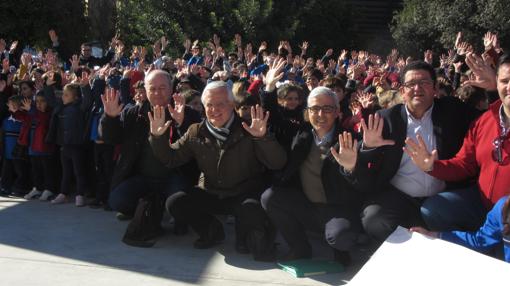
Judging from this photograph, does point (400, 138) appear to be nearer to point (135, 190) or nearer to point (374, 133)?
point (374, 133)

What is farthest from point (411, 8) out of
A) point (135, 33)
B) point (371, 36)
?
point (135, 33)

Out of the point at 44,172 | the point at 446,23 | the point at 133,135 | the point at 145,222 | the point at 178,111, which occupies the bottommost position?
the point at 145,222

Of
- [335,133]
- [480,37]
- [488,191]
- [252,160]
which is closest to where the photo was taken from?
[488,191]

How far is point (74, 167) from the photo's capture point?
21.9 ft

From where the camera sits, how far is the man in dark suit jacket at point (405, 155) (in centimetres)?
429

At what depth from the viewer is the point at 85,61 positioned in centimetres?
1045

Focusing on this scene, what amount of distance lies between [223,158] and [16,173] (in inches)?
141

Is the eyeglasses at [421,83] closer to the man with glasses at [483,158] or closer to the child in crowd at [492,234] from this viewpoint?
the man with glasses at [483,158]

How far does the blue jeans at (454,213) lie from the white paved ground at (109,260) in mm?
804

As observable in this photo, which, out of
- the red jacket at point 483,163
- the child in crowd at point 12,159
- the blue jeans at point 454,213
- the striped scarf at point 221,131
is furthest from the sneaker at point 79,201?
the red jacket at point 483,163

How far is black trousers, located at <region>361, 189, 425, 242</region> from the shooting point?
13.9ft

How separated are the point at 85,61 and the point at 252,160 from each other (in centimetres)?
645

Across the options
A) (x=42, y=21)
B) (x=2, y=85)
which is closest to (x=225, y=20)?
(x=42, y=21)

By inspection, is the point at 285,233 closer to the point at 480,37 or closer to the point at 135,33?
the point at 480,37
